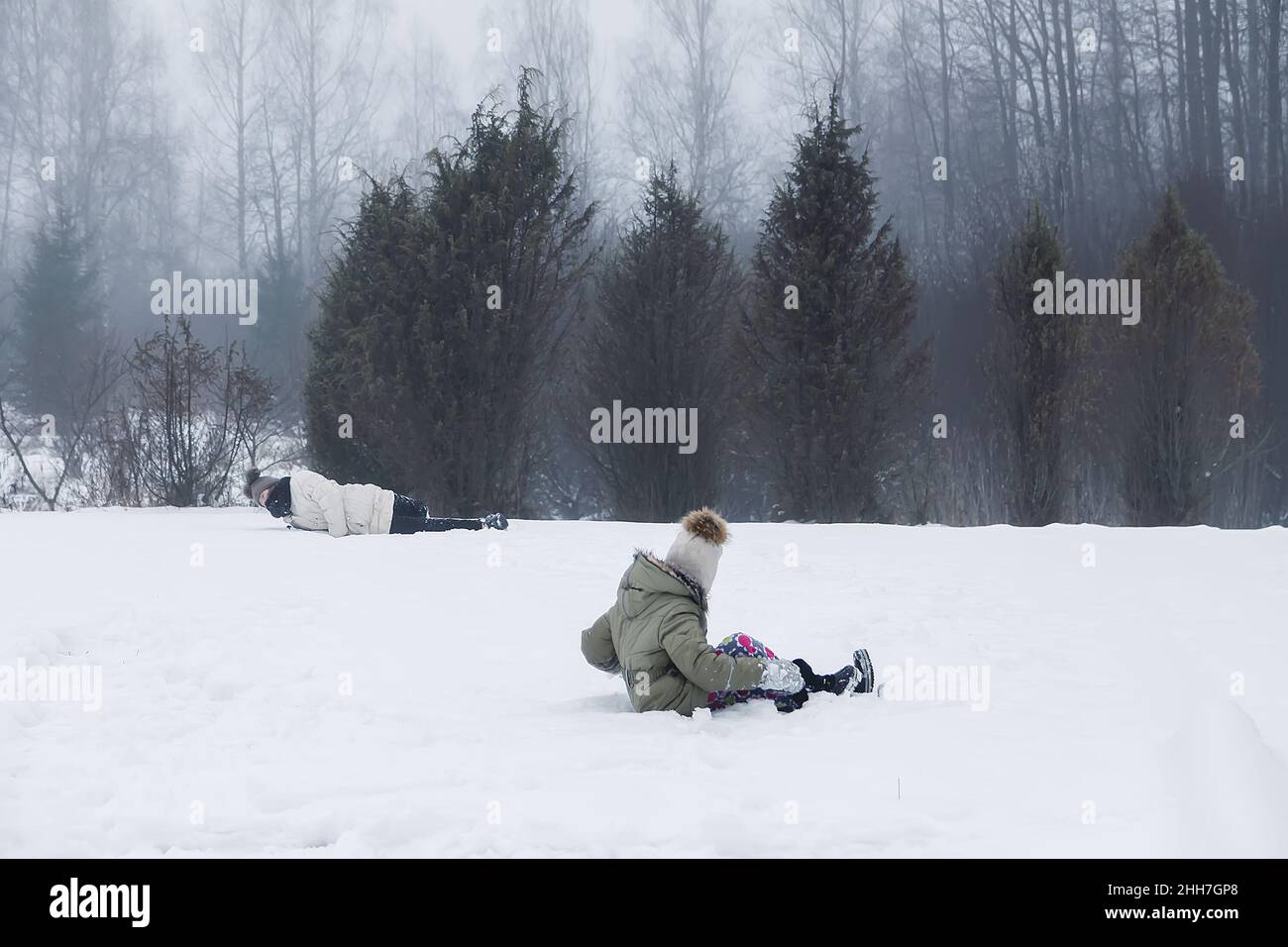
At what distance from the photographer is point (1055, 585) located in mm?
7875

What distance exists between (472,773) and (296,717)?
1111 mm

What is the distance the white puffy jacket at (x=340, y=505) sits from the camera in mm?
11070

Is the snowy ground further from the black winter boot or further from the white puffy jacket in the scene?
the white puffy jacket

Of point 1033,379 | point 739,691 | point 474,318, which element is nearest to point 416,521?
point 474,318

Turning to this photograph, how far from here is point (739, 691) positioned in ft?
15.9

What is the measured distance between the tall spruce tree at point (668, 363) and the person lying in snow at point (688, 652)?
30.7 feet

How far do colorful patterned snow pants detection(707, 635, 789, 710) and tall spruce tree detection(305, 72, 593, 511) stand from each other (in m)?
9.14

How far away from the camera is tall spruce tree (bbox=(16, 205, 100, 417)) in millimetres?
29328

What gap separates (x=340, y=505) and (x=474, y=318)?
3497 mm

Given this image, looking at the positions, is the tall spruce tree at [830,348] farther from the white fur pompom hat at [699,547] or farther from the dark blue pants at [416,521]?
the white fur pompom hat at [699,547]

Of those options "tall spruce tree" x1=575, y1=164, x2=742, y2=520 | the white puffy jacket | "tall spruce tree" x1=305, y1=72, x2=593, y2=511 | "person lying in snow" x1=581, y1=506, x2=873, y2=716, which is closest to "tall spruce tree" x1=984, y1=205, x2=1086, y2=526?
"tall spruce tree" x1=575, y1=164, x2=742, y2=520

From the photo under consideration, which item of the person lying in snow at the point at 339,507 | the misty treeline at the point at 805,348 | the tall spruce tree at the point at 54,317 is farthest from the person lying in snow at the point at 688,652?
the tall spruce tree at the point at 54,317

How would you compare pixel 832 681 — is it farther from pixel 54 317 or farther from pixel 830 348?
pixel 54 317
